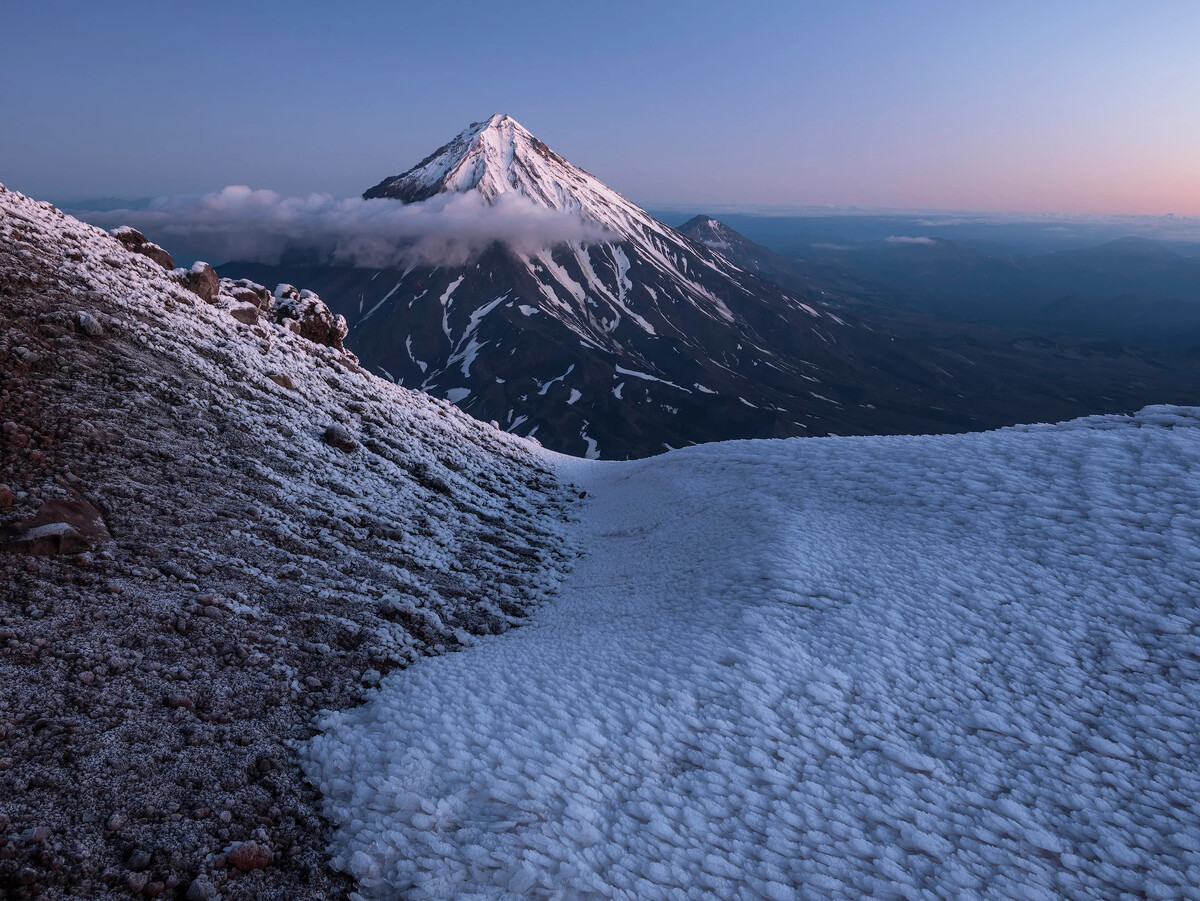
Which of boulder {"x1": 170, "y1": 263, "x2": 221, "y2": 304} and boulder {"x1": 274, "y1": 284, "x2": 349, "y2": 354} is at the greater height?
boulder {"x1": 170, "y1": 263, "x2": 221, "y2": 304}

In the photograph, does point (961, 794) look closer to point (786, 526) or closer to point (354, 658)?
point (786, 526)

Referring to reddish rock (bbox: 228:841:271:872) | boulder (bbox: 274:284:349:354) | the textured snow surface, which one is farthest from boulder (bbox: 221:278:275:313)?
reddish rock (bbox: 228:841:271:872)

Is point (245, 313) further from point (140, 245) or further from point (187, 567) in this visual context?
point (187, 567)

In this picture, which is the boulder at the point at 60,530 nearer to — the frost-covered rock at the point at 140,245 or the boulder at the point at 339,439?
the boulder at the point at 339,439

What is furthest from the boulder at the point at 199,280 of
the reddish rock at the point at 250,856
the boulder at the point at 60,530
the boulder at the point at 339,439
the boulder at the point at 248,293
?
the reddish rock at the point at 250,856

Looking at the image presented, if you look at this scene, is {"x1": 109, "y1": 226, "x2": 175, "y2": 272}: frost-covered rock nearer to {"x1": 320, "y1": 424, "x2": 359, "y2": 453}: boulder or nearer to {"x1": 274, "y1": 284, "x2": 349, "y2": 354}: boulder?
{"x1": 274, "y1": 284, "x2": 349, "y2": 354}: boulder

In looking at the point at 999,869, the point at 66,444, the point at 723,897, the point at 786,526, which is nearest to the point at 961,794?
the point at 999,869

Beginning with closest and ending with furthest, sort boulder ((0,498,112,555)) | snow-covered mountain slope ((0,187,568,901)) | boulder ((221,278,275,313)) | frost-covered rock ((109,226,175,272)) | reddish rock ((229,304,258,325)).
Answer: snow-covered mountain slope ((0,187,568,901))
boulder ((0,498,112,555))
frost-covered rock ((109,226,175,272))
reddish rock ((229,304,258,325))
boulder ((221,278,275,313))
